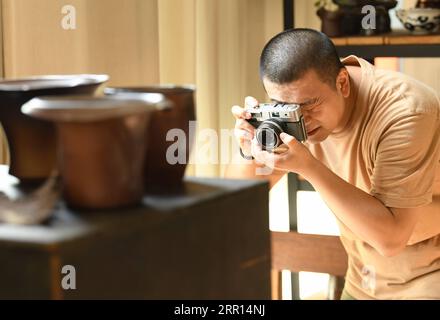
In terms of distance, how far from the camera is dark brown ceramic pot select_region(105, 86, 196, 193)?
84 cm

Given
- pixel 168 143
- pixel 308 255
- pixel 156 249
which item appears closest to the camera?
pixel 156 249

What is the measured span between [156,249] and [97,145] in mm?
106

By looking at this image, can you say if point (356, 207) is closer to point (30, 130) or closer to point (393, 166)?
point (393, 166)

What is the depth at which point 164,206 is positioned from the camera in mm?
754

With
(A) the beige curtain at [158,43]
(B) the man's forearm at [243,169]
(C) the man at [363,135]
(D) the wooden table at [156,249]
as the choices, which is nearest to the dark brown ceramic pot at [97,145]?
(D) the wooden table at [156,249]

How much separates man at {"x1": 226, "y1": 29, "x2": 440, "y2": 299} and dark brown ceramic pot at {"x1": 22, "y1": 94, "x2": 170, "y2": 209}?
0.63m

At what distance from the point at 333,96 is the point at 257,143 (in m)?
0.19

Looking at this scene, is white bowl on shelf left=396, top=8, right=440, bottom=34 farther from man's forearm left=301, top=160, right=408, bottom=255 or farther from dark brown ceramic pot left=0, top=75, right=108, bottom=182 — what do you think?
dark brown ceramic pot left=0, top=75, right=108, bottom=182

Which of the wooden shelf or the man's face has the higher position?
the wooden shelf

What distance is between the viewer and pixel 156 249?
72 centimetres

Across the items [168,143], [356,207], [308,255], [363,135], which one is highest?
[168,143]

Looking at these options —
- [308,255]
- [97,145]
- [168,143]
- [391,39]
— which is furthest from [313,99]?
[391,39]

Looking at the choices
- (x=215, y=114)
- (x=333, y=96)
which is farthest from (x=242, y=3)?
(x=333, y=96)

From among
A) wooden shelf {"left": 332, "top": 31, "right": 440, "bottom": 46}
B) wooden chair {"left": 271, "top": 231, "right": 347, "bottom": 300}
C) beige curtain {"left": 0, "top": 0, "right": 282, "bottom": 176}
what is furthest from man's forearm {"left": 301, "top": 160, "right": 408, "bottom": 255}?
wooden shelf {"left": 332, "top": 31, "right": 440, "bottom": 46}
